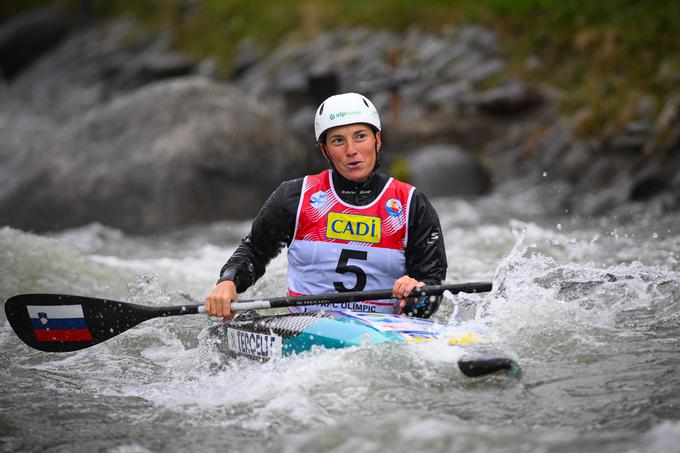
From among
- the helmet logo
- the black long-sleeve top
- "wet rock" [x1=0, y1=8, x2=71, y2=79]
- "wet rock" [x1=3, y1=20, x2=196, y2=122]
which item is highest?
"wet rock" [x1=0, y1=8, x2=71, y2=79]

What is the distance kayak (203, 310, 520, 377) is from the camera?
4.50 meters

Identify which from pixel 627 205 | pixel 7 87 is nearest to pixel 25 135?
Result: pixel 7 87

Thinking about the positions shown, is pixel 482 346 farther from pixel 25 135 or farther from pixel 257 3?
pixel 257 3

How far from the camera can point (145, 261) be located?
30.9 ft

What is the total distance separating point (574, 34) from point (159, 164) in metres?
7.04

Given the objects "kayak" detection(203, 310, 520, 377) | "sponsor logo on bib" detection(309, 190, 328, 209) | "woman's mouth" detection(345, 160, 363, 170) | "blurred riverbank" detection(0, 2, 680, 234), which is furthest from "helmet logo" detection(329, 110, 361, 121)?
"blurred riverbank" detection(0, 2, 680, 234)

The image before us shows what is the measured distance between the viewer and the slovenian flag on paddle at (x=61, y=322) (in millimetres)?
5598

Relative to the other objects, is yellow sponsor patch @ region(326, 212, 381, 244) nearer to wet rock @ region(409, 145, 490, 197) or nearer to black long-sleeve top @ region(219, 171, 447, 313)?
black long-sleeve top @ region(219, 171, 447, 313)

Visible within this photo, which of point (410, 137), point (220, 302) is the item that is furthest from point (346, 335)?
point (410, 137)

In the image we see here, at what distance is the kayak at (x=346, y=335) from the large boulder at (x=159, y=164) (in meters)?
6.75

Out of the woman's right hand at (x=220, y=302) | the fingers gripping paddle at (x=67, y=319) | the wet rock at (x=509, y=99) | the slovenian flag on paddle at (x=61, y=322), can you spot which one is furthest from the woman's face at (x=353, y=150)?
the wet rock at (x=509, y=99)

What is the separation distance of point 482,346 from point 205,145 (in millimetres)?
8204

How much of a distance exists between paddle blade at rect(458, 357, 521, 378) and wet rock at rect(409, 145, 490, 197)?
8.07 metres

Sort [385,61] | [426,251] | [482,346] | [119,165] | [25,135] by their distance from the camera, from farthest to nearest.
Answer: [25,135]
[385,61]
[119,165]
[426,251]
[482,346]
